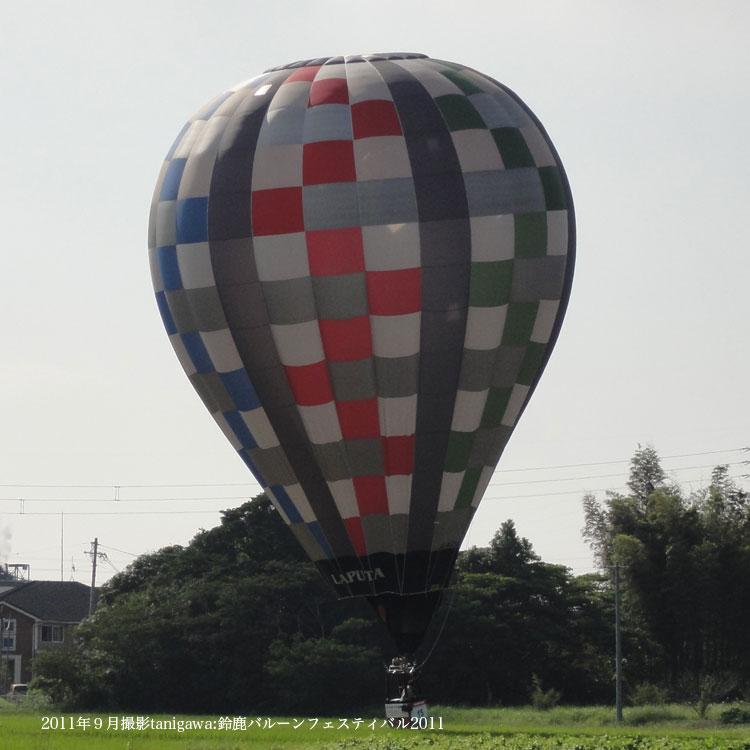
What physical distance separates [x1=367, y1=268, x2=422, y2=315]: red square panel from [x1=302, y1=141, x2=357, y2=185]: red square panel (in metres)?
1.41

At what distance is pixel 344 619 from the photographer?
137 ft

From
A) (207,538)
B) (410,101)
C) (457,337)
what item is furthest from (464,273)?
(207,538)

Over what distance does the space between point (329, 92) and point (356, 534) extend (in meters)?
6.33

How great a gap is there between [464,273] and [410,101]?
2644 mm

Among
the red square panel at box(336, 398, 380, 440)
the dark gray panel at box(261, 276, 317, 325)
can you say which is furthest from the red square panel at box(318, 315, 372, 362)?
the red square panel at box(336, 398, 380, 440)

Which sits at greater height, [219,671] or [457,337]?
[457,337]

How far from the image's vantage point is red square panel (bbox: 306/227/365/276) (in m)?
19.4

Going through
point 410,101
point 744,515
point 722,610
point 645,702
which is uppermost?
point 410,101

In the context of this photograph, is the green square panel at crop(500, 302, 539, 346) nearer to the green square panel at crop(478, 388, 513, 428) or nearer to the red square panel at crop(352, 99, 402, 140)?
the green square panel at crop(478, 388, 513, 428)

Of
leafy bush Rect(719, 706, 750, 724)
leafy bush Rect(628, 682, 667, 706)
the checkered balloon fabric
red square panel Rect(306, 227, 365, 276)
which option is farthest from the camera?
leafy bush Rect(628, 682, 667, 706)

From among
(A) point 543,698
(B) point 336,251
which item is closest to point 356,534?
(B) point 336,251

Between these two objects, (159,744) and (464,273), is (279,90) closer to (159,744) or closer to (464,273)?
(464,273)

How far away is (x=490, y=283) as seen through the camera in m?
19.9

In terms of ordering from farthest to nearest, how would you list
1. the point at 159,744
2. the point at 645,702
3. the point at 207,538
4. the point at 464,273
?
the point at 207,538, the point at 645,702, the point at 159,744, the point at 464,273
